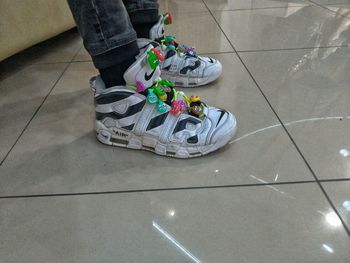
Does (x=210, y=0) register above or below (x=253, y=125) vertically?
below

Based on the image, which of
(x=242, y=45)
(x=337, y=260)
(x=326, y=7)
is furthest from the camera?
(x=326, y=7)

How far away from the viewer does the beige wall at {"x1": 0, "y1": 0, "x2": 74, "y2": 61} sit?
2.93ft

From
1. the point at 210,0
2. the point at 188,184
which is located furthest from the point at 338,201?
the point at 210,0

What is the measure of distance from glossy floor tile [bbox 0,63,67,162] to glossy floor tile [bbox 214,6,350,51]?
2.11 feet

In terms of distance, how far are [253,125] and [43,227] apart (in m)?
0.45

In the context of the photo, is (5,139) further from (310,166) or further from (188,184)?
(310,166)

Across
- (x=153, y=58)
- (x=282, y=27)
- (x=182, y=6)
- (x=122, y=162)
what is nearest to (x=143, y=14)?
(x=153, y=58)

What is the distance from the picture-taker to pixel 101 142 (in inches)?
25.6

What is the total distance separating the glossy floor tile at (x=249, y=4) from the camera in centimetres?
160

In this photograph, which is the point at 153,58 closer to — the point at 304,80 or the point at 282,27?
the point at 304,80

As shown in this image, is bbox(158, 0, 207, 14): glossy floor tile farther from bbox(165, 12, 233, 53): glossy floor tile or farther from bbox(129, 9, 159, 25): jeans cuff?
bbox(129, 9, 159, 25): jeans cuff

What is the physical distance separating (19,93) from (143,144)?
46cm

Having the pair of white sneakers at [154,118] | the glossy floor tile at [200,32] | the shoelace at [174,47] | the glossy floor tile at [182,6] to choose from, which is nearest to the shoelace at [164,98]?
the pair of white sneakers at [154,118]

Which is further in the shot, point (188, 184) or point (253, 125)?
point (253, 125)
